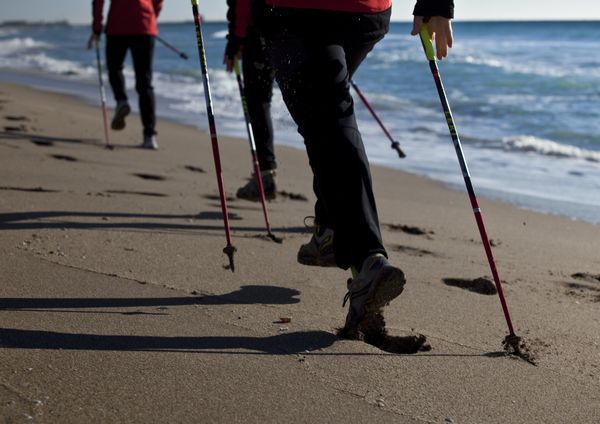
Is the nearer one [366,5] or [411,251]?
[366,5]

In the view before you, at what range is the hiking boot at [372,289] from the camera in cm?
246

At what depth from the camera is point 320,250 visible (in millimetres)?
3225

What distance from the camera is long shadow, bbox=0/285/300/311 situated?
2736 millimetres

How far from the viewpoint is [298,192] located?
5645mm

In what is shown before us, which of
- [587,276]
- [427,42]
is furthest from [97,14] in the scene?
[427,42]

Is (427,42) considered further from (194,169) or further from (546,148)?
(546,148)

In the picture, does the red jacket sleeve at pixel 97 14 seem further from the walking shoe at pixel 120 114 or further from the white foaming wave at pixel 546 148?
the white foaming wave at pixel 546 148

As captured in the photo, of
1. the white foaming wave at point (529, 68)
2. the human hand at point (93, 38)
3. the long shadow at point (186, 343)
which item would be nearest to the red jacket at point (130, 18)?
the human hand at point (93, 38)

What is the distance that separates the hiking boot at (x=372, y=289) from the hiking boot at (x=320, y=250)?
62 cm

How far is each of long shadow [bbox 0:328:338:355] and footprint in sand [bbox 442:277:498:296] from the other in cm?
106

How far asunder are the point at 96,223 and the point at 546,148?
19.3ft

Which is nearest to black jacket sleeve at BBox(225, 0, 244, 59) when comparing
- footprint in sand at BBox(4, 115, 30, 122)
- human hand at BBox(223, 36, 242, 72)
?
human hand at BBox(223, 36, 242, 72)

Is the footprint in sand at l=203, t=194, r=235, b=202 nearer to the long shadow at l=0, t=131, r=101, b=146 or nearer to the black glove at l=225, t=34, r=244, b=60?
the black glove at l=225, t=34, r=244, b=60

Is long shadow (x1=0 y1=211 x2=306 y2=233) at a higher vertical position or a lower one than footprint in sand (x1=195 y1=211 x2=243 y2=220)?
higher
